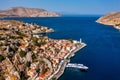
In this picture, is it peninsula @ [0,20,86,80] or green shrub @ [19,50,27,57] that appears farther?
green shrub @ [19,50,27,57]

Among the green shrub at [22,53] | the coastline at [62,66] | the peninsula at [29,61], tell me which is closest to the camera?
the peninsula at [29,61]

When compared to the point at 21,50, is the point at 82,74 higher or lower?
lower

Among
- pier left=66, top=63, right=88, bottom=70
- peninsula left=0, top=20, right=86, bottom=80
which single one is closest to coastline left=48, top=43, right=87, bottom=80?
peninsula left=0, top=20, right=86, bottom=80

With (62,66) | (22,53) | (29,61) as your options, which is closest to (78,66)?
(62,66)

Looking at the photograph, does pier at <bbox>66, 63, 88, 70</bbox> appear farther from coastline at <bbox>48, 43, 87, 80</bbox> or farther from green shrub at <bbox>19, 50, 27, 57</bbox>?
green shrub at <bbox>19, 50, 27, 57</bbox>

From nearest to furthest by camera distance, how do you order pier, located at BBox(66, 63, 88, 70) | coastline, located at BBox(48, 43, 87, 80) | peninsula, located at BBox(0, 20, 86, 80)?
peninsula, located at BBox(0, 20, 86, 80)
coastline, located at BBox(48, 43, 87, 80)
pier, located at BBox(66, 63, 88, 70)

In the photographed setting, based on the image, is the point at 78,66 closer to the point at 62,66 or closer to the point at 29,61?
the point at 62,66

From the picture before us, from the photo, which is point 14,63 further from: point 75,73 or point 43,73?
point 75,73

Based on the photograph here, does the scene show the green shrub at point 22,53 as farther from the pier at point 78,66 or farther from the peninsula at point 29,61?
the pier at point 78,66

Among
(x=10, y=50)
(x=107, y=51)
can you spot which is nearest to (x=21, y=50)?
(x=10, y=50)

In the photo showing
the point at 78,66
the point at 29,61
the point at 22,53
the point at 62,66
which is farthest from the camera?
the point at 78,66

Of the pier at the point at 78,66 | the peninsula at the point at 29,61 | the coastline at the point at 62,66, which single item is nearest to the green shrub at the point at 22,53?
the peninsula at the point at 29,61
